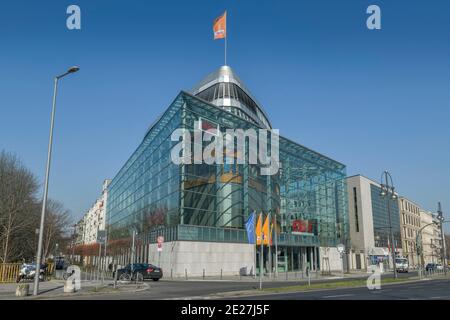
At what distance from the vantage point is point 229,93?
6569 centimetres

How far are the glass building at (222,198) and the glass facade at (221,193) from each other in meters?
0.11

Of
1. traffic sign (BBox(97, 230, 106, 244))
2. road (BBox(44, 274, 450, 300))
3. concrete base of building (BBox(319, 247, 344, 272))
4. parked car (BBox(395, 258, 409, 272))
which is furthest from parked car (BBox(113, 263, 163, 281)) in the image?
parked car (BBox(395, 258, 409, 272))

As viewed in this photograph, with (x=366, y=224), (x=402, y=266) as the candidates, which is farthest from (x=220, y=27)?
(x=366, y=224)

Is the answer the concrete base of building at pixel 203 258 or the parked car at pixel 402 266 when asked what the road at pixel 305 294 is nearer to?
the concrete base of building at pixel 203 258

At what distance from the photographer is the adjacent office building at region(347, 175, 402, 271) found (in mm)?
81750

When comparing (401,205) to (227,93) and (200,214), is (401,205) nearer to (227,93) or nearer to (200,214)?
(227,93)

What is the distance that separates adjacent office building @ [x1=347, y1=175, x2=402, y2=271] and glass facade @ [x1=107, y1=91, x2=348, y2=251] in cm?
1640

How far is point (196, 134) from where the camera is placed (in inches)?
1746

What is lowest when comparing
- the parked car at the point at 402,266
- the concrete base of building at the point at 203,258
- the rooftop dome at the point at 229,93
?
the parked car at the point at 402,266

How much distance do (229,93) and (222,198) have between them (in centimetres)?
2564

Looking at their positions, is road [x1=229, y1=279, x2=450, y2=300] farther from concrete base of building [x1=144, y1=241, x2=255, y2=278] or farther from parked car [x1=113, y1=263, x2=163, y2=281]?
concrete base of building [x1=144, y1=241, x2=255, y2=278]

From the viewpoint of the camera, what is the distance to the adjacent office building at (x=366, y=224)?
8175cm

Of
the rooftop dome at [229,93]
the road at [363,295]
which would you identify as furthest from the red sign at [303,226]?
the road at [363,295]
